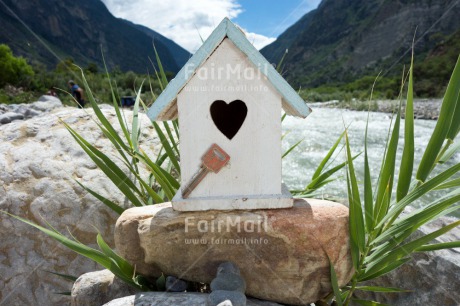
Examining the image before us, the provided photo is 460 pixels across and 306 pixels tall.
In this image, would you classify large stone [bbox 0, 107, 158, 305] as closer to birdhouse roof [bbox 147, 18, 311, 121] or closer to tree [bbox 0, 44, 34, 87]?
birdhouse roof [bbox 147, 18, 311, 121]

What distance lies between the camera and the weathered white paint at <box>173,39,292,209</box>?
1.64m

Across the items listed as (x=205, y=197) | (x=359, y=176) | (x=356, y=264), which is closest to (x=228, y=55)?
(x=205, y=197)

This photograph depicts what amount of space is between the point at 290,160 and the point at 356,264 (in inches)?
257

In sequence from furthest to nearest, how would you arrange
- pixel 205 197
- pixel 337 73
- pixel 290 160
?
pixel 337 73 < pixel 290 160 < pixel 205 197

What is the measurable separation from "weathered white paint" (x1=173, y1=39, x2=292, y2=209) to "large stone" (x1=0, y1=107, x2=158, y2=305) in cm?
111

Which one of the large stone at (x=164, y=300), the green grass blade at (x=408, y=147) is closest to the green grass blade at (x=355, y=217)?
the green grass blade at (x=408, y=147)

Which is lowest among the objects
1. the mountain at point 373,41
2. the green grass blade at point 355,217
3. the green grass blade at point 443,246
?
the green grass blade at point 443,246

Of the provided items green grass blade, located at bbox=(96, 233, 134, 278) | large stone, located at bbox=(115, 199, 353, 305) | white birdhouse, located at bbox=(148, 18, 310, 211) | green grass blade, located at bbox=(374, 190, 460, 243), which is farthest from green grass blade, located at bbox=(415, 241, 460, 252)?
green grass blade, located at bbox=(96, 233, 134, 278)

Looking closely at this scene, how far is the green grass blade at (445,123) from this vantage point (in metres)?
1.51

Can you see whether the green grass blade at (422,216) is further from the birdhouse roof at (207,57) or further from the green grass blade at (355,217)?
the birdhouse roof at (207,57)

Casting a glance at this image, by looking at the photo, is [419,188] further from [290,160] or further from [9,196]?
[290,160]

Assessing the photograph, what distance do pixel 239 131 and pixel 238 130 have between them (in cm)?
2

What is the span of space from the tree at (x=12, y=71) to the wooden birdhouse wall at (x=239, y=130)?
2626 centimetres

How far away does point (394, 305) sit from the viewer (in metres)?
2.26
